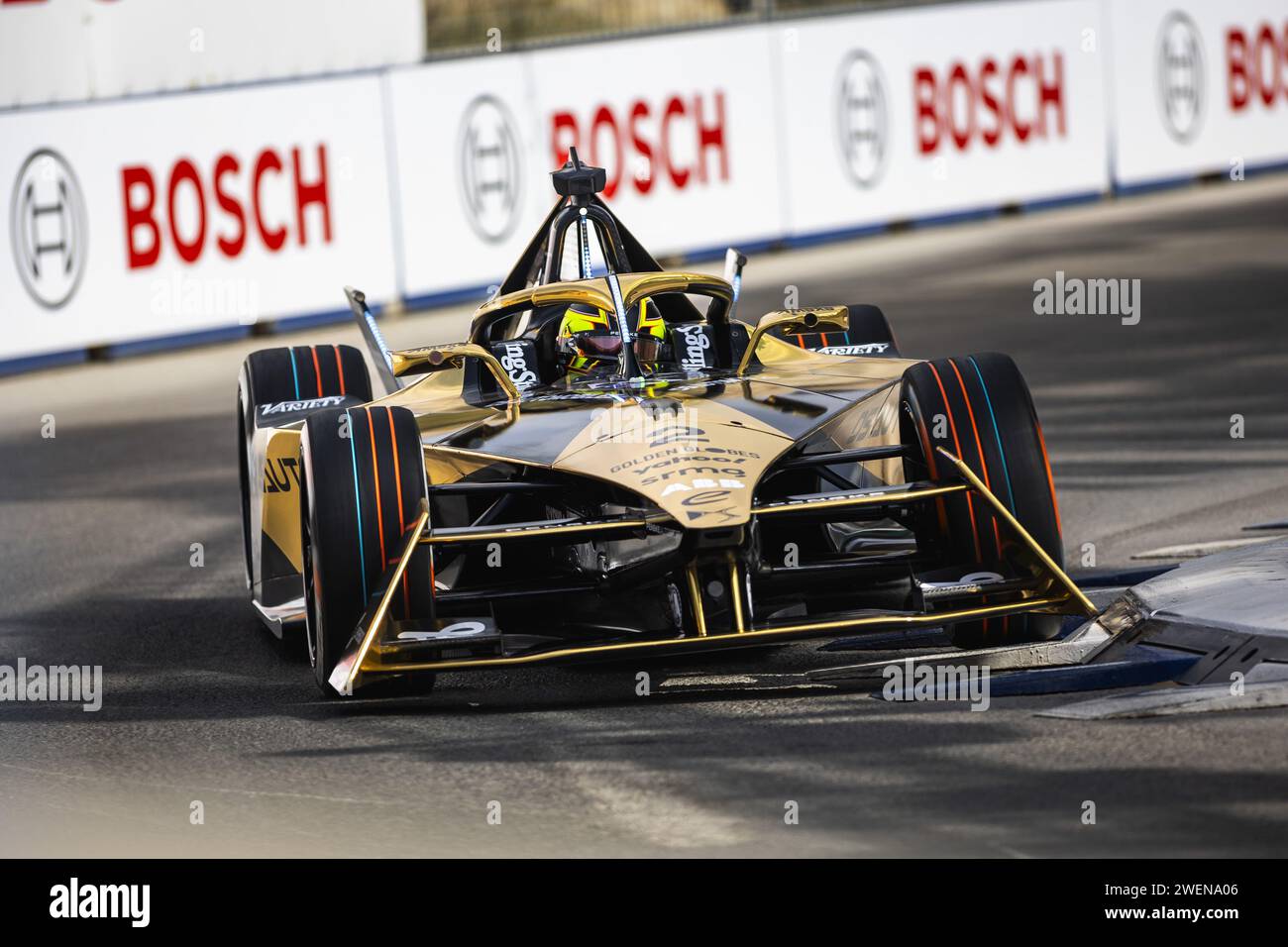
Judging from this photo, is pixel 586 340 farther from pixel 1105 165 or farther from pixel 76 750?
pixel 1105 165

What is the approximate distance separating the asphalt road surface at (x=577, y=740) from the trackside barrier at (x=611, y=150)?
4.85 metres

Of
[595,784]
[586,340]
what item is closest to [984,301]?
[586,340]

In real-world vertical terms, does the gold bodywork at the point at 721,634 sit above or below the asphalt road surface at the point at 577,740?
above

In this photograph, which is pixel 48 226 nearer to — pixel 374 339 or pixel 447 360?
pixel 374 339

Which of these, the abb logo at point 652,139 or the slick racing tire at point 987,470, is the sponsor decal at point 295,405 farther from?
the abb logo at point 652,139

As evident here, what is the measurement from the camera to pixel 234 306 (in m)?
17.5

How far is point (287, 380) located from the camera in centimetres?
878

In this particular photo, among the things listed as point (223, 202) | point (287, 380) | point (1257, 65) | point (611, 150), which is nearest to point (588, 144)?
point (611, 150)

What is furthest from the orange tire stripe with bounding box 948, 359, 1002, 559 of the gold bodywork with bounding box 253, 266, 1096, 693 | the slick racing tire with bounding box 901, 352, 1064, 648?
the gold bodywork with bounding box 253, 266, 1096, 693

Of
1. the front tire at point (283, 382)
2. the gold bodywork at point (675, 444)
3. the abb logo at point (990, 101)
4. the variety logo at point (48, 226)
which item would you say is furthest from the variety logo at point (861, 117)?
the gold bodywork at point (675, 444)

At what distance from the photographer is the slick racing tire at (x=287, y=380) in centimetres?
875

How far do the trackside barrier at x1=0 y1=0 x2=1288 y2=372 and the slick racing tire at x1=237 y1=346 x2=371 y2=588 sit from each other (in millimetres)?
7754

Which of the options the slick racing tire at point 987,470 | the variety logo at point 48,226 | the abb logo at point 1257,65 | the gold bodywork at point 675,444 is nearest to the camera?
the gold bodywork at point 675,444
